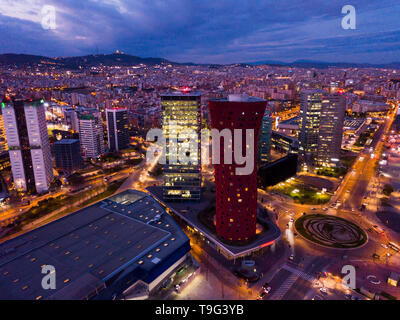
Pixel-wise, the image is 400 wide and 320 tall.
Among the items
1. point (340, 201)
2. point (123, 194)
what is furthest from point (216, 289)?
point (340, 201)

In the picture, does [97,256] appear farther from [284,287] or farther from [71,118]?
[71,118]

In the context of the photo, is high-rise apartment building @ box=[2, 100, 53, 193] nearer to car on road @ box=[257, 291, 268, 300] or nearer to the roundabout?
car on road @ box=[257, 291, 268, 300]

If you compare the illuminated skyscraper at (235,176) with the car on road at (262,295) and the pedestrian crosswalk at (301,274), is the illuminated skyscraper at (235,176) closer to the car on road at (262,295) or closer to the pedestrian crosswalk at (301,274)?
the pedestrian crosswalk at (301,274)

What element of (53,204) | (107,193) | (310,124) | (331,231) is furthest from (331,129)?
(53,204)

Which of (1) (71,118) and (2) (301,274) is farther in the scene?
(1) (71,118)

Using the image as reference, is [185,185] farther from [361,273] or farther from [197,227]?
[361,273]
